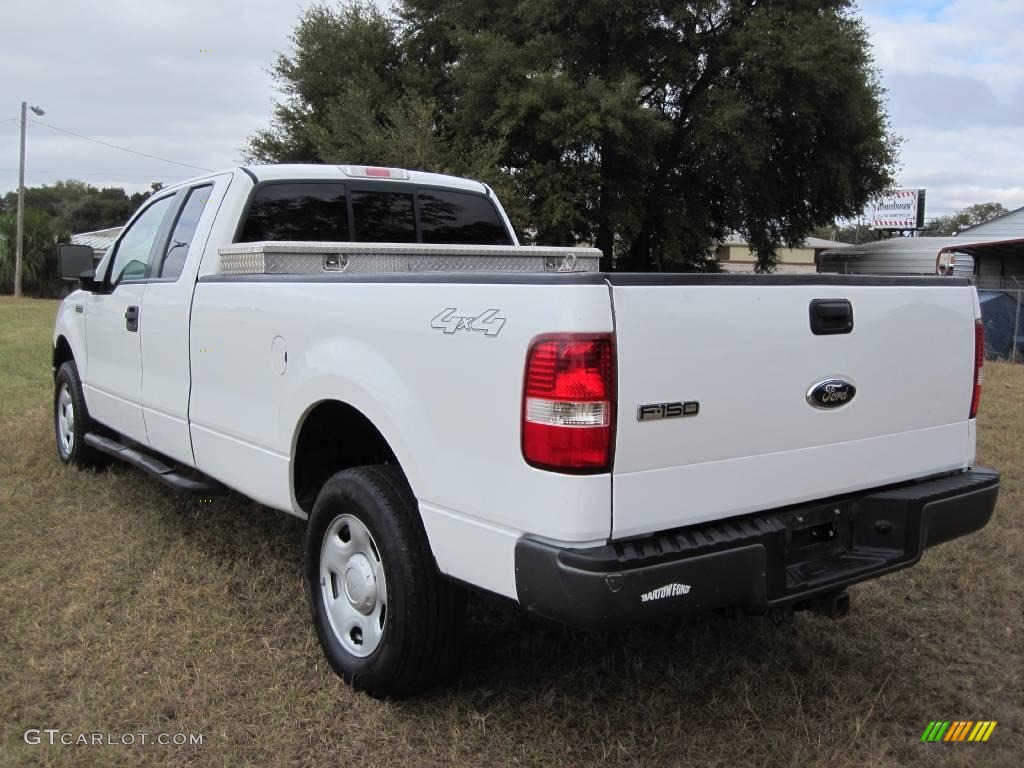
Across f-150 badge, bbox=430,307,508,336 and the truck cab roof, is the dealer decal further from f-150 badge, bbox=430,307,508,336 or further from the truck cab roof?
the truck cab roof

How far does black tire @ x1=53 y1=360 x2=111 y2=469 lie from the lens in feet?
19.4

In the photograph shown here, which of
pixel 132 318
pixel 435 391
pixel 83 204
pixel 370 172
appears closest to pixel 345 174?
pixel 370 172

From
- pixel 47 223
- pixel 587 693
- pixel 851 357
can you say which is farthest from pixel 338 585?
pixel 47 223

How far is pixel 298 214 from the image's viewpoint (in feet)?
15.4

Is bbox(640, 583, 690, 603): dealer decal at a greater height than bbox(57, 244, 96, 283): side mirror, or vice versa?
bbox(57, 244, 96, 283): side mirror

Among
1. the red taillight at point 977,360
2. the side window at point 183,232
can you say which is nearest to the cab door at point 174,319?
the side window at point 183,232

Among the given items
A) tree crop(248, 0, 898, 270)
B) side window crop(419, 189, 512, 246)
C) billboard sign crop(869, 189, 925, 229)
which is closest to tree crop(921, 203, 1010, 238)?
billboard sign crop(869, 189, 925, 229)

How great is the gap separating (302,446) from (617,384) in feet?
5.40

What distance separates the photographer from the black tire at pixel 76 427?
19.4 feet

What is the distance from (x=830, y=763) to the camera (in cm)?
289

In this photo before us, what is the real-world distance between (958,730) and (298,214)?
375cm

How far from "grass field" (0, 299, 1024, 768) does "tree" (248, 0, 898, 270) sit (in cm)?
1727

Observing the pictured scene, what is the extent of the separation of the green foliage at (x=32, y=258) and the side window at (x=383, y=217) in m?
33.4

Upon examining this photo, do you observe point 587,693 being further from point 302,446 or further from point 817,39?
point 817,39
